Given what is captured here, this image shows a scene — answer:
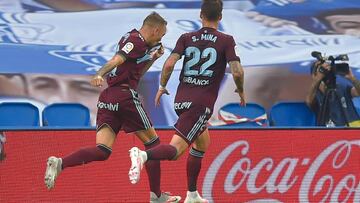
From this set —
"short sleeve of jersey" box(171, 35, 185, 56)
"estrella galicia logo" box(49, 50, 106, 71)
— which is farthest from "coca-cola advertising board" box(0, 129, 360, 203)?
"estrella galicia logo" box(49, 50, 106, 71)

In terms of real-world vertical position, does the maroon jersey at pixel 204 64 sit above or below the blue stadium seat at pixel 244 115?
above

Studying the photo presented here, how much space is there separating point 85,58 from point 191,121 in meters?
3.78

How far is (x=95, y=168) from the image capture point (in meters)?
9.85

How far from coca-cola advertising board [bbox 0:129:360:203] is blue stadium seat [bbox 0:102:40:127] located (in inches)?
68.6

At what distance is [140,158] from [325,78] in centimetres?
451

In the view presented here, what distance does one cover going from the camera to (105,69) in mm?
8359

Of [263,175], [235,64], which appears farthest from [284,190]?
[235,64]

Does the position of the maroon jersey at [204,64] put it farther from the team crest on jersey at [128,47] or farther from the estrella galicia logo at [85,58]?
the estrella galicia logo at [85,58]

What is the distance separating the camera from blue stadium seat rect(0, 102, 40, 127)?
11.4 metres

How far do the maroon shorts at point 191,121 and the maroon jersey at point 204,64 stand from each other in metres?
0.06

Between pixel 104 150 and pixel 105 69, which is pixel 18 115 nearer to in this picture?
pixel 104 150

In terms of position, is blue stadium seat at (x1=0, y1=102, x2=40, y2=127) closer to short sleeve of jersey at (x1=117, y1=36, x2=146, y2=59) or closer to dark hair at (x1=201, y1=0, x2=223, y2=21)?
short sleeve of jersey at (x1=117, y1=36, x2=146, y2=59)

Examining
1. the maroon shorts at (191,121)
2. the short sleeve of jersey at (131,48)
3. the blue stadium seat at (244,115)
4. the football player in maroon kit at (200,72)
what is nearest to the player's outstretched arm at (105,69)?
the short sleeve of jersey at (131,48)

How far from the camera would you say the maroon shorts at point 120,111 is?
29.4ft
